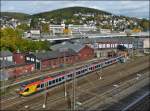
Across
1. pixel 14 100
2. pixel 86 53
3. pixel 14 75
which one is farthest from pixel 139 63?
pixel 14 100

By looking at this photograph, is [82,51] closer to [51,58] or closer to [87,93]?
[51,58]

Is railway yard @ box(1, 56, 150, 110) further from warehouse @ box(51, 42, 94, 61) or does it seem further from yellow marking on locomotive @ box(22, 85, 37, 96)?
warehouse @ box(51, 42, 94, 61)

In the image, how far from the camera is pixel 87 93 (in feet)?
123

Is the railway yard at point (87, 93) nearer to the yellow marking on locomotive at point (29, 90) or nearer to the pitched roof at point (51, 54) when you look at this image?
the yellow marking on locomotive at point (29, 90)

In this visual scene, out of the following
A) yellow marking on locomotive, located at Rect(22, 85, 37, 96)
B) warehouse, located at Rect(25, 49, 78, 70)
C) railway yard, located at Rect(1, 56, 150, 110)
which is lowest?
railway yard, located at Rect(1, 56, 150, 110)

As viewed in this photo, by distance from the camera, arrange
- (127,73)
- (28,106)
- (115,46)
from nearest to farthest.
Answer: (28,106)
(127,73)
(115,46)

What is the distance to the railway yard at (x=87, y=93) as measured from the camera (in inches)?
1272

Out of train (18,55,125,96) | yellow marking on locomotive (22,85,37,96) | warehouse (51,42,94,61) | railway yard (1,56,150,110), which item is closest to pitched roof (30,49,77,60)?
warehouse (51,42,94,61)

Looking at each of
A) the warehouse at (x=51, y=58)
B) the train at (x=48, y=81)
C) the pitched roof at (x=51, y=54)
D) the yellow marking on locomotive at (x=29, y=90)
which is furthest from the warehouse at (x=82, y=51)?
the yellow marking on locomotive at (x=29, y=90)

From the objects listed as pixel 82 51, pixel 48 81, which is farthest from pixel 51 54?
pixel 48 81

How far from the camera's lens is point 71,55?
58938 mm

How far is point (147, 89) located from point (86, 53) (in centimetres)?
2566

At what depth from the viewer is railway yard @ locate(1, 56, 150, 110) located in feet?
106

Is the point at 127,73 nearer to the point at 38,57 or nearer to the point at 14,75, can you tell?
the point at 38,57
